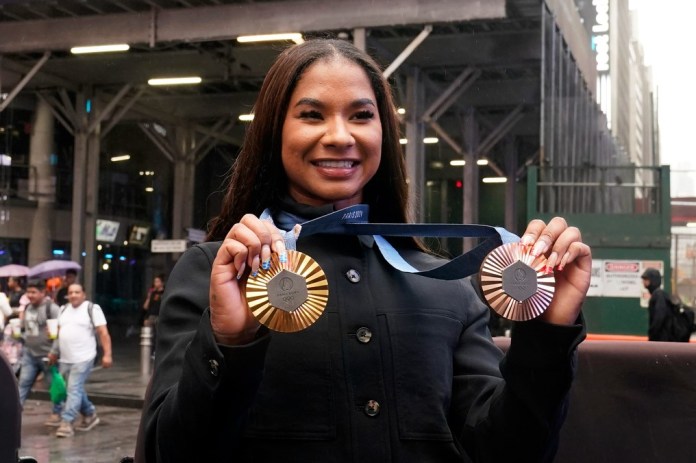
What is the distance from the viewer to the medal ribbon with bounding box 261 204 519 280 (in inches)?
64.4

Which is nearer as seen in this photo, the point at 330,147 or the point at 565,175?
the point at 330,147

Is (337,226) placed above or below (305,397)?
above

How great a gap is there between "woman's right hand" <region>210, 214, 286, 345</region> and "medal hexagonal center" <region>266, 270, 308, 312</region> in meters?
0.04

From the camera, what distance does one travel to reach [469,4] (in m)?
15.9

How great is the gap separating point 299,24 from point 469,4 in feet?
9.25

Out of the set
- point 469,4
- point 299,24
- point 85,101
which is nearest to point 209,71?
point 85,101

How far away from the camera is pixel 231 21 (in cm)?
1734

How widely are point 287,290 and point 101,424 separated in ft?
38.2

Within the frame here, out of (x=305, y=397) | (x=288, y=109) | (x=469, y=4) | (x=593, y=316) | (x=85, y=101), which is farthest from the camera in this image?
(x=85, y=101)

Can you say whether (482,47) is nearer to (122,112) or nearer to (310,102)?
(122,112)

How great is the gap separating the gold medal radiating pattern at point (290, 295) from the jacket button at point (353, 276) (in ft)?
1.26

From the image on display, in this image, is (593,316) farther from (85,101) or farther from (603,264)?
(85,101)

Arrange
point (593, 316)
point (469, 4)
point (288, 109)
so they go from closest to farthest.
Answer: point (288, 109)
point (593, 316)
point (469, 4)

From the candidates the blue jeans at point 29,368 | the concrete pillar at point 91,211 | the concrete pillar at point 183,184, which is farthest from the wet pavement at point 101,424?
the concrete pillar at point 183,184
